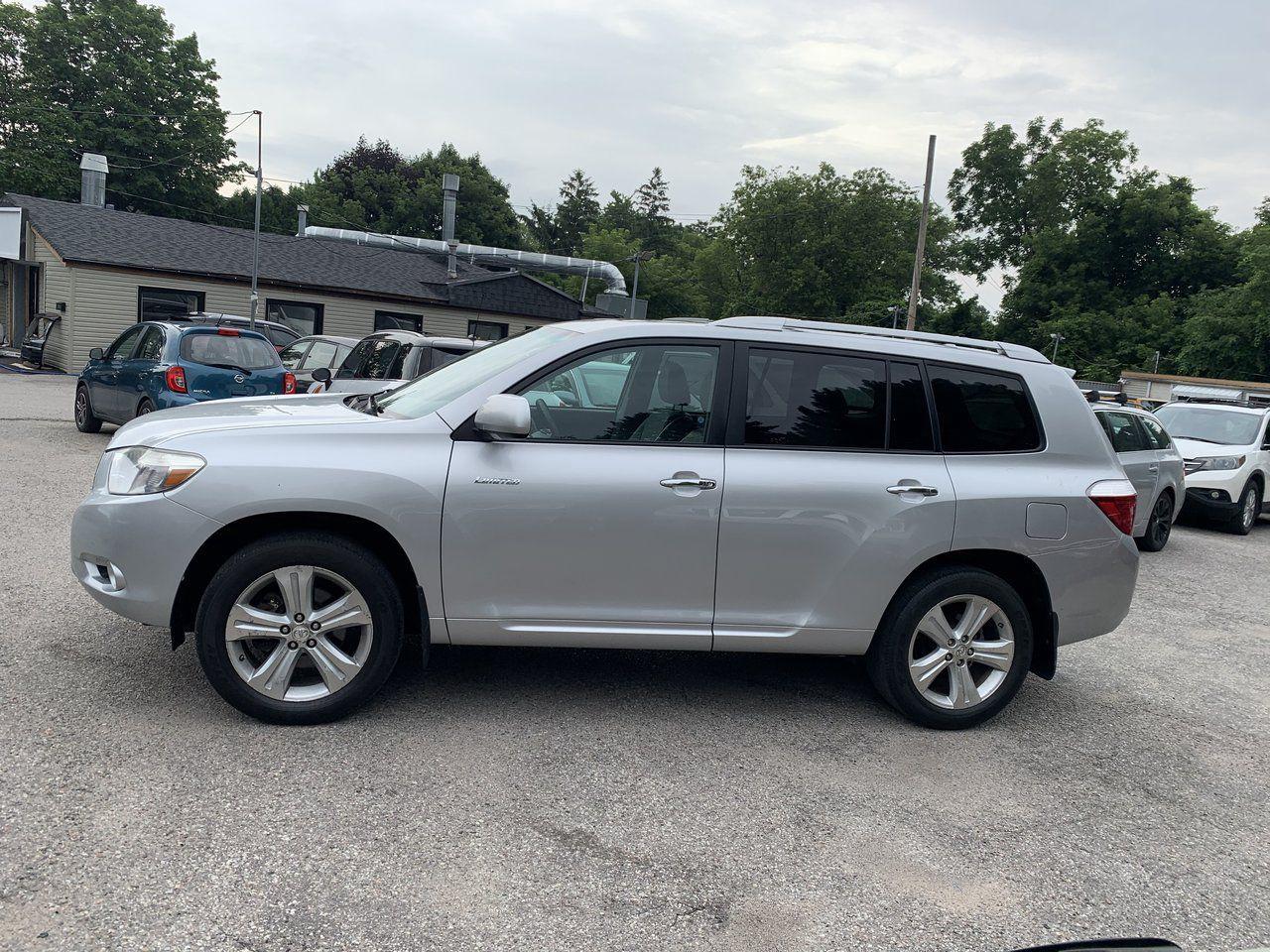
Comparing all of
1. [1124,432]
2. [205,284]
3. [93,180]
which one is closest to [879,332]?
[1124,432]

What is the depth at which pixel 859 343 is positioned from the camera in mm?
4637

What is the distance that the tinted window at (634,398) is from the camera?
427cm

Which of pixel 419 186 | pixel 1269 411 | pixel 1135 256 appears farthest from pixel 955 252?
pixel 1269 411

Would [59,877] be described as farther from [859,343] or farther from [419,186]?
[419,186]

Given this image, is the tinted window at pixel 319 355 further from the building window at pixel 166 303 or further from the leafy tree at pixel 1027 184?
the leafy tree at pixel 1027 184

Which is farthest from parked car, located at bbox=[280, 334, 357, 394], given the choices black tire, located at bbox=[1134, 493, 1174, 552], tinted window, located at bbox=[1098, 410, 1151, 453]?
black tire, located at bbox=[1134, 493, 1174, 552]

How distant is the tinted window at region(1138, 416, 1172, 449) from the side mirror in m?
9.02

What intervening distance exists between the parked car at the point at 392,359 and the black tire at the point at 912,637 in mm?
5334

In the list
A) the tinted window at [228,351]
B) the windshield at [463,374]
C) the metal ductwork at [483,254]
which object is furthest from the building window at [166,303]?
the windshield at [463,374]

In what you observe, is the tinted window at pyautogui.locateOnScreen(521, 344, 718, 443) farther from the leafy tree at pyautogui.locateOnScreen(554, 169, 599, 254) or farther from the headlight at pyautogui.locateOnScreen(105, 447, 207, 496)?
the leafy tree at pyautogui.locateOnScreen(554, 169, 599, 254)

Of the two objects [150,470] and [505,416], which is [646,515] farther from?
[150,470]

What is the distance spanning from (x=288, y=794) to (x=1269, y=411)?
14.5 metres

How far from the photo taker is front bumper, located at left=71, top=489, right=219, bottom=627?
3904 millimetres

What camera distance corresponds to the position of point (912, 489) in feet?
14.5
